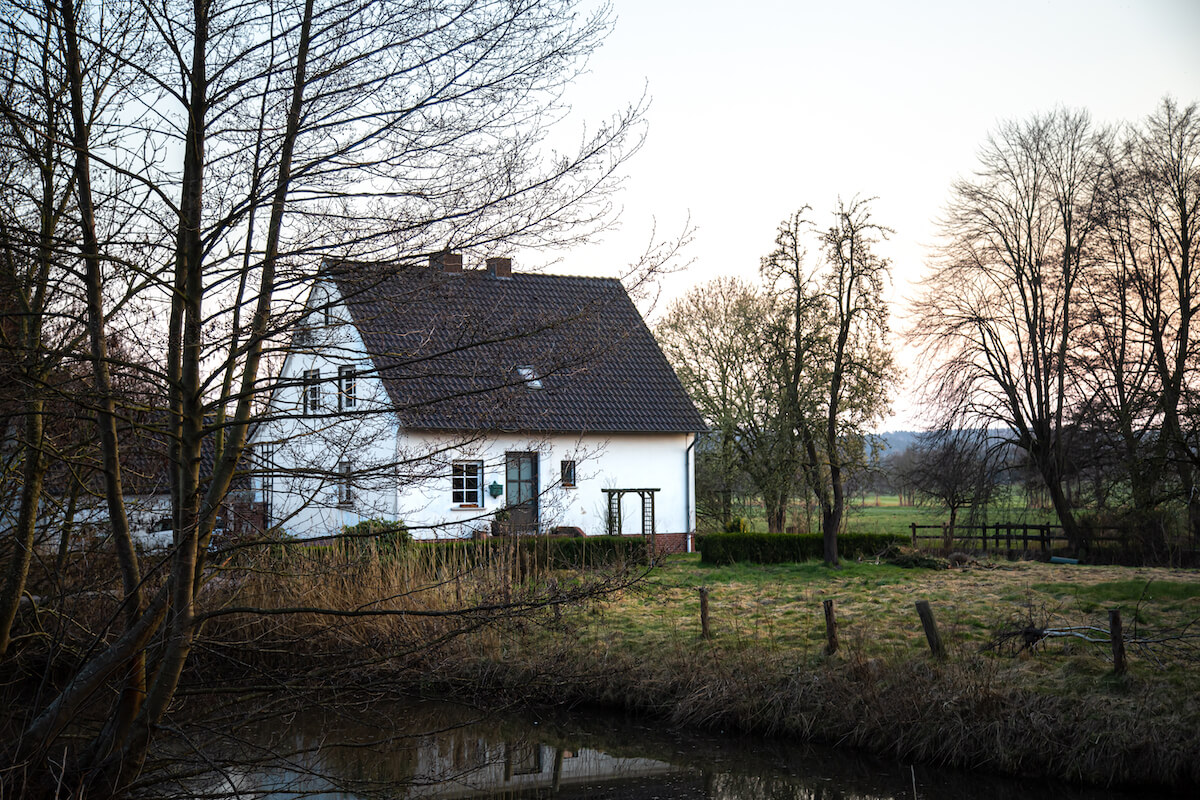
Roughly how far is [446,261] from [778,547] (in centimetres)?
1523

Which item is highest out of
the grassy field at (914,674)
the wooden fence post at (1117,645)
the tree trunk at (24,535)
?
the tree trunk at (24,535)

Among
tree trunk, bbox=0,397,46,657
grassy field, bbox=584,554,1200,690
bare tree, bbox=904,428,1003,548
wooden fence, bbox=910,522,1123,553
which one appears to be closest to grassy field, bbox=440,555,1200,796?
grassy field, bbox=584,554,1200,690

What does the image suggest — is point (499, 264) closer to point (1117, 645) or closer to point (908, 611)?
point (1117, 645)

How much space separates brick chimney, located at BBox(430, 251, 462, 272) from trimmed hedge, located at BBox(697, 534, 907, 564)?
14619mm

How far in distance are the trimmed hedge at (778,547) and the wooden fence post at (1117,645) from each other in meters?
10.3

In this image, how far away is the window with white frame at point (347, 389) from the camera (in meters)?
4.41

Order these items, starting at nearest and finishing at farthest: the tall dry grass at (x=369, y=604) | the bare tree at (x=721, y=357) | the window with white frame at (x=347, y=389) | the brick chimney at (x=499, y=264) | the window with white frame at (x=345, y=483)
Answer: the window with white frame at (x=347, y=389) < the window with white frame at (x=345, y=483) < the tall dry grass at (x=369, y=604) < the brick chimney at (x=499, y=264) < the bare tree at (x=721, y=357)

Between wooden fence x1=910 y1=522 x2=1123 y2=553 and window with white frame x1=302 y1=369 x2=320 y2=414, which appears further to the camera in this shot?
wooden fence x1=910 y1=522 x2=1123 y2=553

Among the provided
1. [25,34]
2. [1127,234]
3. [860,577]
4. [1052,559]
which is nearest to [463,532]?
[25,34]

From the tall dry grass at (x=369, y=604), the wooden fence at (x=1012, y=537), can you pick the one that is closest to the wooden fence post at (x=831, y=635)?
the tall dry grass at (x=369, y=604)

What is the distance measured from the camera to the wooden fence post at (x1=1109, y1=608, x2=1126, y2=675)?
848cm

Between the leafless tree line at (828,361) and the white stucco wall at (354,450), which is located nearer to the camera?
the white stucco wall at (354,450)

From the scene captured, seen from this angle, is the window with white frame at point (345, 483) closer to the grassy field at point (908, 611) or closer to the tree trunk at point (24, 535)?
the tree trunk at point (24, 535)

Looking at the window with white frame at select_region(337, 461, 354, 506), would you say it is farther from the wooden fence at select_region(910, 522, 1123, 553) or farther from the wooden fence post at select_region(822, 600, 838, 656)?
the wooden fence at select_region(910, 522, 1123, 553)
